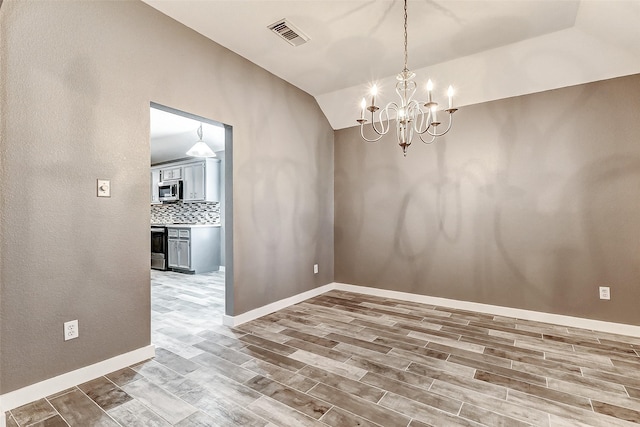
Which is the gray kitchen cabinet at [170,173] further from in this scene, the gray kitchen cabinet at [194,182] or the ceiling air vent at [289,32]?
the ceiling air vent at [289,32]

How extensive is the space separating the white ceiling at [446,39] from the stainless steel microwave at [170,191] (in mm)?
4113

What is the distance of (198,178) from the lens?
654 cm

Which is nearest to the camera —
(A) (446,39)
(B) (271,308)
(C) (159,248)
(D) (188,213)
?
(A) (446,39)

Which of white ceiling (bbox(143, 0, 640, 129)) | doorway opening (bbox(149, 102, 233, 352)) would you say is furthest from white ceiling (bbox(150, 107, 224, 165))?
white ceiling (bbox(143, 0, 640, 129))

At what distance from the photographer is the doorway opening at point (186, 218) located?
14.7ft

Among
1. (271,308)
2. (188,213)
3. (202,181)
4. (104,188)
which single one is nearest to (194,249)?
(202,181)

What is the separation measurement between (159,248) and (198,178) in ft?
5.47

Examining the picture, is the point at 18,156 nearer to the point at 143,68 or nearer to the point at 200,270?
the point at 143,68

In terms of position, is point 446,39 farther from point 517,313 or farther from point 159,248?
point 159,248

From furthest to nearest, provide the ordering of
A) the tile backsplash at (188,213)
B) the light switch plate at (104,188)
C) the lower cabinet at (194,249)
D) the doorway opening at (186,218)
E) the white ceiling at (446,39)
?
the tile backsplash at (188,213)
the lower cabinet at (194,249)
the doorway opening at (186,218)
the white ceiling at (446,39)
the light switch plate at (104,188)

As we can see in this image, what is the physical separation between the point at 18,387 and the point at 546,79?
4907 millimetres

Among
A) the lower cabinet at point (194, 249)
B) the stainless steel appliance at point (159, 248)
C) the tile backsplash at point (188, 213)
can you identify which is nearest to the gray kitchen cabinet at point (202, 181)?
the tile backsplash at point (188, 213)

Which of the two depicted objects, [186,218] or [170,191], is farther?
[186,218]

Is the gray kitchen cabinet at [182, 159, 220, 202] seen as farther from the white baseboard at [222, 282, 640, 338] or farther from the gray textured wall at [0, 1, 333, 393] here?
the gray textured wall at [0, 1, 333, 393]
